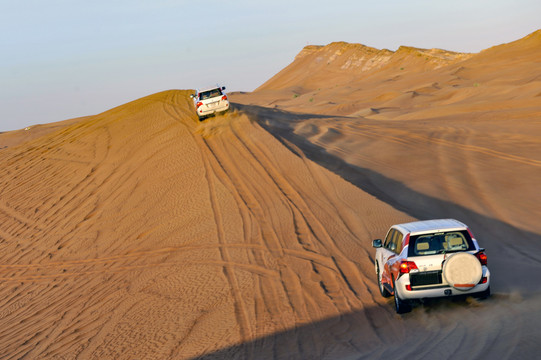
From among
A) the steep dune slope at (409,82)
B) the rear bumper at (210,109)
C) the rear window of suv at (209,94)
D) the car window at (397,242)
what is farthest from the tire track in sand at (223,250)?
the steep dune slope at (409,82)

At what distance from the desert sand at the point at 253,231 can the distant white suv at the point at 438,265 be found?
0.45 metres

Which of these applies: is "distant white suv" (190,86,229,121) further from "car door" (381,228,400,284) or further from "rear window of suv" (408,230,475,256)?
"rear window of suv" (408,230,475,256)

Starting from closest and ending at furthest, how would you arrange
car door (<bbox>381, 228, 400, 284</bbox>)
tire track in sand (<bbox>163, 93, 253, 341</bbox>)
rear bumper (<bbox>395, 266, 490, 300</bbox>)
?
rear bumper (<bbox>395, 266, 490, 300</bbox>), car door (<bbox>381, 228, 400, 284</bbox>), tire track in sand (<bbox>163, 93, 253, 341</bbox>)

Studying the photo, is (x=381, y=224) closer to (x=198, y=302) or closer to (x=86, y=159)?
(x=198, y=302)

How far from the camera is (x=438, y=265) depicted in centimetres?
988

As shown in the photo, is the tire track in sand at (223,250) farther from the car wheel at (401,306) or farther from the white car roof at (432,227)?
the white car roof at (432,227)

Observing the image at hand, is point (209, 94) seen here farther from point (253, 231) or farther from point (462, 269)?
point (462, 269)

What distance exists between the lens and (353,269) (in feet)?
45.4

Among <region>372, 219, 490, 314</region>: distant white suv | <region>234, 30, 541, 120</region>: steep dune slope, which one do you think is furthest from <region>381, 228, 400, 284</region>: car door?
<region>234, 30, 541, 120</region>: steep dune slope

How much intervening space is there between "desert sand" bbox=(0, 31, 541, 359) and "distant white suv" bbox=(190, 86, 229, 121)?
Result: 612mm

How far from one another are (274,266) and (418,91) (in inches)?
2124

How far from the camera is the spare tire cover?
9.66m

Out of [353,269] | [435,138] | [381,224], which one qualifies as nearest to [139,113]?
[435,138]

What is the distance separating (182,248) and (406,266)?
28.2 ft
